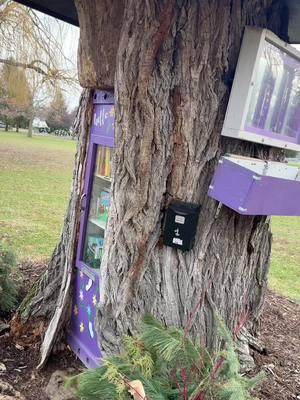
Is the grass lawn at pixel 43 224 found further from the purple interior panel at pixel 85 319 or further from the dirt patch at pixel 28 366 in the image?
the purple interior panel at pixel 85 319

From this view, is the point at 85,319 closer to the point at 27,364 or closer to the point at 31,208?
the point at 27,364

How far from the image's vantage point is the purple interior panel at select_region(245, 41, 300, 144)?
2.27m

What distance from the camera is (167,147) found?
2387 millimetres

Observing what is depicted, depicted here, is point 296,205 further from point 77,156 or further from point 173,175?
point 77,156

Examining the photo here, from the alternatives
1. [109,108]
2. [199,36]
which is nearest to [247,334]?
[109,108]

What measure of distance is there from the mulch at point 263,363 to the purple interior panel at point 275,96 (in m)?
1.53

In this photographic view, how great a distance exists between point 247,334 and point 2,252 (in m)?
2.09

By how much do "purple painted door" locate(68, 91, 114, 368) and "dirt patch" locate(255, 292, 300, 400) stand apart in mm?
1109

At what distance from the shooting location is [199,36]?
230 cm

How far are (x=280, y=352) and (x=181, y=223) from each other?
1.49 metres

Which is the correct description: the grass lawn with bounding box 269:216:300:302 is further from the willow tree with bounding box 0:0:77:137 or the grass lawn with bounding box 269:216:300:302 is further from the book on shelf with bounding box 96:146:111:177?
the willow tree with bounding box 0:0:77:137

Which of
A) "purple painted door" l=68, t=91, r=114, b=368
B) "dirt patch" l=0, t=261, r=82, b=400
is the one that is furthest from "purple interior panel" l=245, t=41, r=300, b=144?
"dirt patch" l=0, t=261, r=82, b=400

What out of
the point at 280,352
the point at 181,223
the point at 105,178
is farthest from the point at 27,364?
the point at 280,352

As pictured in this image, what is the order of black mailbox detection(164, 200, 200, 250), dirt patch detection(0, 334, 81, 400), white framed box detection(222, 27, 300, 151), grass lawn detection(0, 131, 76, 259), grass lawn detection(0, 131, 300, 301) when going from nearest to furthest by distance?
1. white framed box detection(222, 27, 300, 151)
2. black mailbox detection(164, 200, 200, 250)
3. dirt patch detection(0, 334, 81, 400)
4. grass lawn detection(0, 131, 300, 301)
5. grass lawn detection(0, 131, 76, 259)
